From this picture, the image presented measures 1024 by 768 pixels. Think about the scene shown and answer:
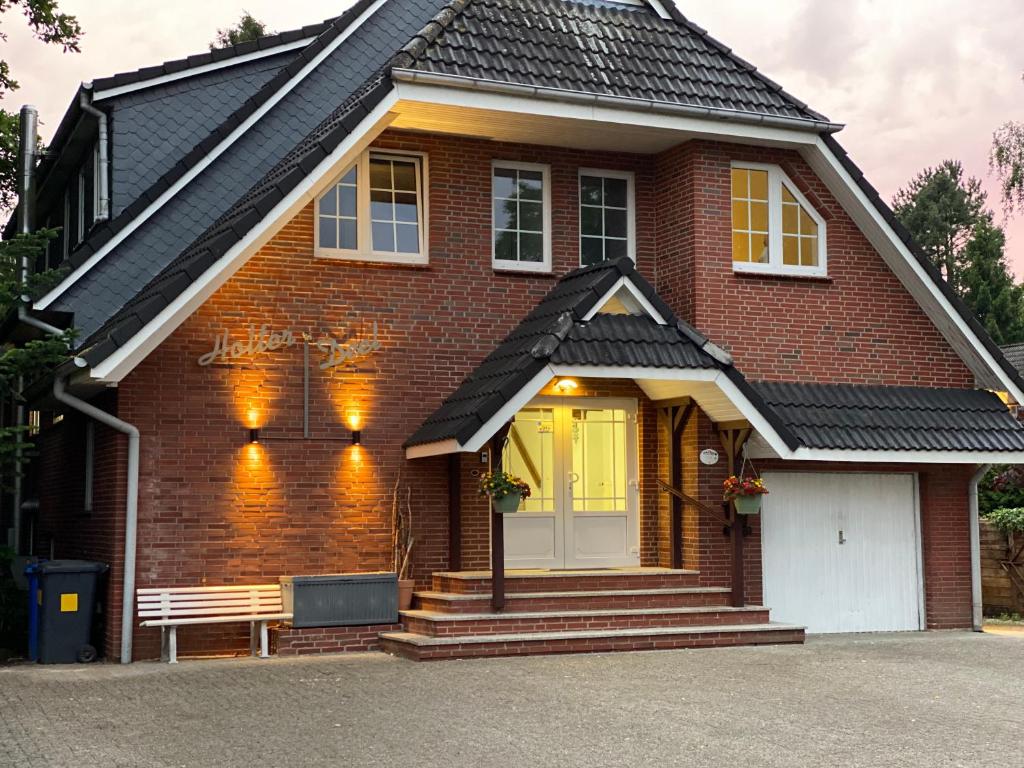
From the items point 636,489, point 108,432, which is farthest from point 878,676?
point 108,432

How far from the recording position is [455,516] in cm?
1566

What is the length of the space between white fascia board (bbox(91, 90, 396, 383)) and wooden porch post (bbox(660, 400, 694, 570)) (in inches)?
191

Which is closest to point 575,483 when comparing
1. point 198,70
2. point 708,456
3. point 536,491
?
point 536,491

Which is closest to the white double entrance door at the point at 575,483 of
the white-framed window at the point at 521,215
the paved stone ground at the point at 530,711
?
the white-framed window at the point at 521,215

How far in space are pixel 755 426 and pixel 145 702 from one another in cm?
722

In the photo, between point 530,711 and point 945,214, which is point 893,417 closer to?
point 530,711

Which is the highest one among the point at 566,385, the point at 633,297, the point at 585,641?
the point at 633,297

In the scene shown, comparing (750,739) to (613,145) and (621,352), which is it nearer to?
(621,352)

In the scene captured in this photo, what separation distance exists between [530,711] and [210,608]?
5.19 metres

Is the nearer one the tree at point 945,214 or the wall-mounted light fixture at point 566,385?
the wall-mounted light fixture at point 566,385

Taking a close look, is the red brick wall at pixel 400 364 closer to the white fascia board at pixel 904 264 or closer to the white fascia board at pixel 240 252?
the white fascia board at pixel 904 264

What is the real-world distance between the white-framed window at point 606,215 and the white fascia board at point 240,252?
2.93 metres

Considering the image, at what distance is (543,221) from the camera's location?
55.2 ft

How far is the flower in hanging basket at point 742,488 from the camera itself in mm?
15500
